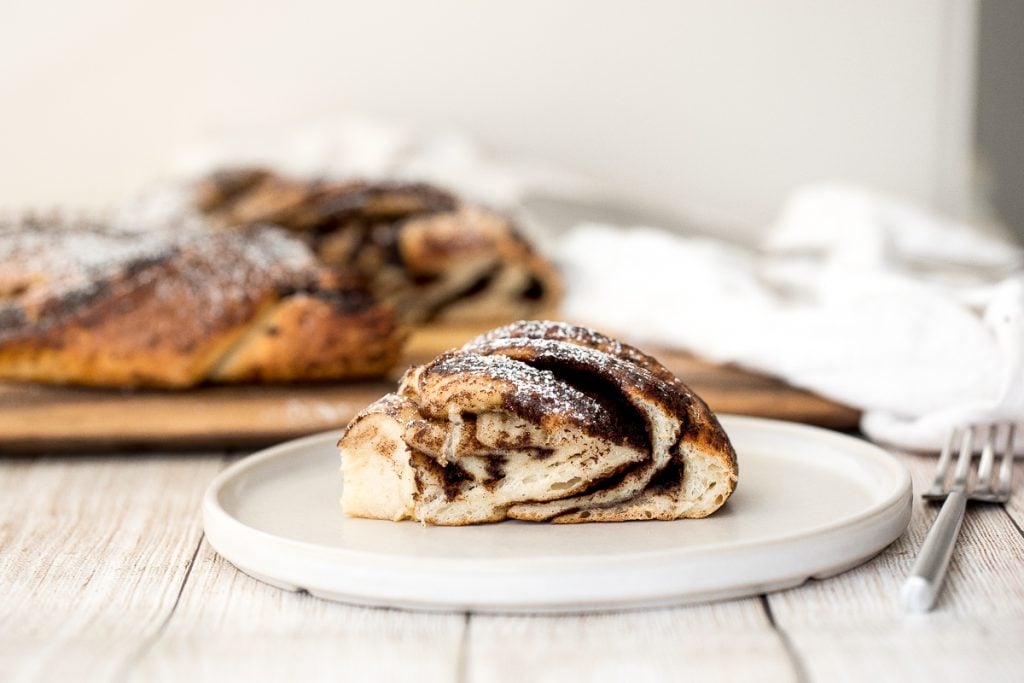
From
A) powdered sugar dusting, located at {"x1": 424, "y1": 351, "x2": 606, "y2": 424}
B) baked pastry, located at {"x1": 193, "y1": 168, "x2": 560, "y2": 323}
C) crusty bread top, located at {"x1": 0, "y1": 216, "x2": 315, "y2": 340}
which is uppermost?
powdered sugar dusting, located at {"x1": 424, "y1": 351, "x2": 606, "y2": 424}

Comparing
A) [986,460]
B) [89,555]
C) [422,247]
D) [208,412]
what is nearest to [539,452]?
[89,555]

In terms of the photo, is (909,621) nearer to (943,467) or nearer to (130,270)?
(943,467)

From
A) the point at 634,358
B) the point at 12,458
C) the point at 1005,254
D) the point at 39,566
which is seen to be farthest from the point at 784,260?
the point at 39,566

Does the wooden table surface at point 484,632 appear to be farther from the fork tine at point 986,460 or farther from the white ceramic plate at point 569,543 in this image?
the fork tine at point 986,460

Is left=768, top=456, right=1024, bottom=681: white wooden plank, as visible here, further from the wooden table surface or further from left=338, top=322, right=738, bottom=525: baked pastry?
left=338, top=322, right=738, bottom=525: baked pastry

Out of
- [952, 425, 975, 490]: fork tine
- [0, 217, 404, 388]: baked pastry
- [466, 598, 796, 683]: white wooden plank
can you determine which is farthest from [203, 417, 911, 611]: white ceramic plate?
[0, 217, 404, 388]: baked pastry

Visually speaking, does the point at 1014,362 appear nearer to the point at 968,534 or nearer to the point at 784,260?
the point at 968,534
